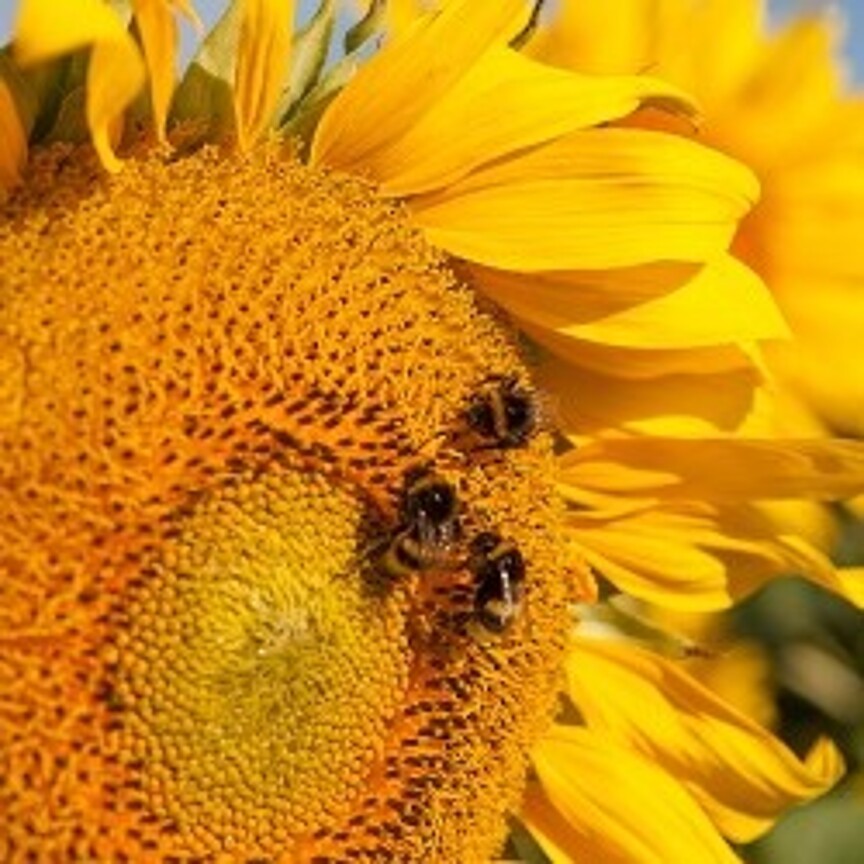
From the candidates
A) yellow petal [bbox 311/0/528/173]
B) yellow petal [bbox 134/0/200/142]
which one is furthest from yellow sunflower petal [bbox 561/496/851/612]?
yellow petal [bbox 134/0/200/142]

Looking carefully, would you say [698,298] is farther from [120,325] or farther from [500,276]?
[120,325]

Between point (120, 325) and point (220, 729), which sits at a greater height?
point (120, 325)

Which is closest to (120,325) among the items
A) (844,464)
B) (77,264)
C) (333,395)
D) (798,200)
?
(77,264)

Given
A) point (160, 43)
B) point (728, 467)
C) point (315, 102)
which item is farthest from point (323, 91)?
point (728, 467)

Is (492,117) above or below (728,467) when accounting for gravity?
above

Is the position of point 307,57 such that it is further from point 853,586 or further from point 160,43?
point 853,586

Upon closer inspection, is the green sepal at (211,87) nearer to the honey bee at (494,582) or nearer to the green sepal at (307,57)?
the green sepal at (307,57)
